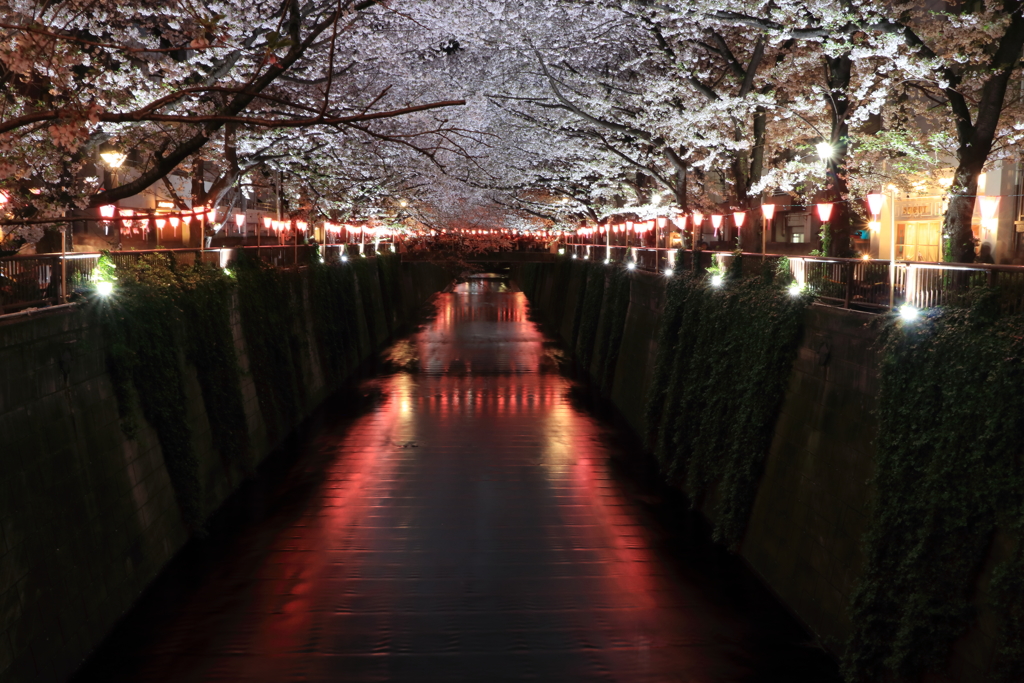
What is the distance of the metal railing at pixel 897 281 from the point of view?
661 cm

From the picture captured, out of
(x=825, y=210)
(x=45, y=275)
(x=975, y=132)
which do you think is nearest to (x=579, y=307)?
(x=825, y=210)

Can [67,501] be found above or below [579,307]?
below

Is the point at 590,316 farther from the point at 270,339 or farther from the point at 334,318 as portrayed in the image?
the point at 270,339

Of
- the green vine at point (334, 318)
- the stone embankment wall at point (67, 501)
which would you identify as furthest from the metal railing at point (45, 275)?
the green vine at point (334, 318)

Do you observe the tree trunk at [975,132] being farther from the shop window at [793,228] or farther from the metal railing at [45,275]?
the shop window at [793,228]

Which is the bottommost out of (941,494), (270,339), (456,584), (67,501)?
(456,584)

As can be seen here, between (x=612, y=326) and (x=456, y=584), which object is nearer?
(x=456, y=584)

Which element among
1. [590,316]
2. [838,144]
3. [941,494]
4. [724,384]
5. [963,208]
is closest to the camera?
[941,494]

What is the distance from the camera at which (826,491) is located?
9.34 metres

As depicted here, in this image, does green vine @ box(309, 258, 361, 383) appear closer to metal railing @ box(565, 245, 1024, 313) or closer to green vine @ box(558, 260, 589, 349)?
green vine @ box(558, 260, 589, 349)

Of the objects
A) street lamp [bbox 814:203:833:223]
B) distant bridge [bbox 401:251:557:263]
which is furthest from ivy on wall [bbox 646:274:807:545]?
distant bridge [bbox 401:251:557:263]

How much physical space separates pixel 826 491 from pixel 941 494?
2.75 m

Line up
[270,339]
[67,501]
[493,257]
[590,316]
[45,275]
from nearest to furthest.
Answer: [67,501]
[45,275]
[270,339]
[590,316]
[493,257]

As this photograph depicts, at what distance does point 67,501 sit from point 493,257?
63.5 m
